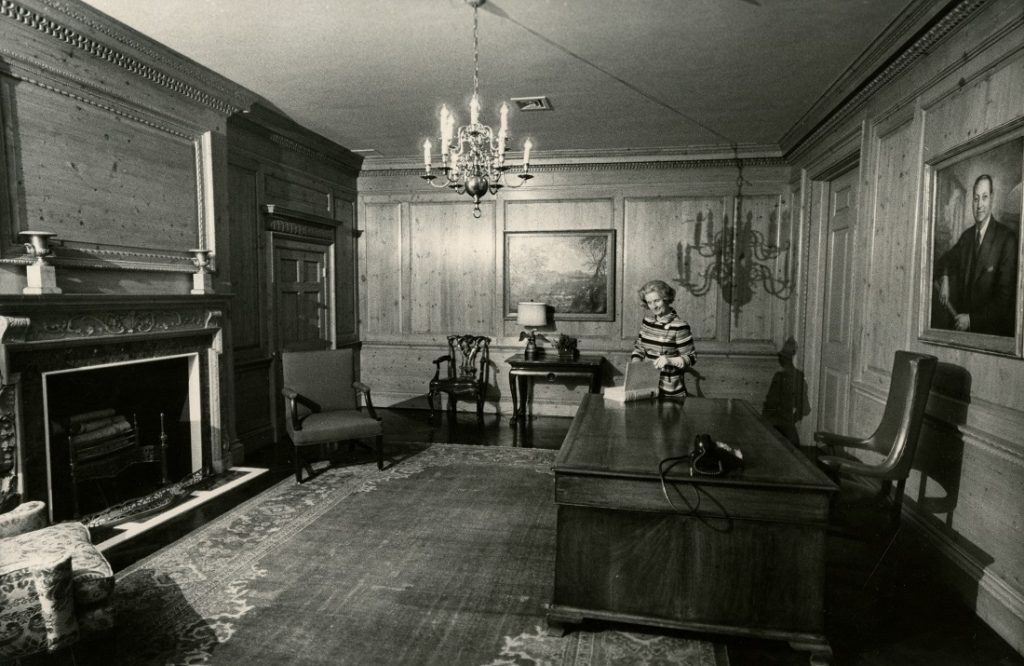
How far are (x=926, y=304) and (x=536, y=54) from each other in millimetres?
2698

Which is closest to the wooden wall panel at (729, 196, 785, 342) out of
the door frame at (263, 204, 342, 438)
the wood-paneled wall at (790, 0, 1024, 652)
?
the wood-paneled wall at (790, 0, 1024, 652)

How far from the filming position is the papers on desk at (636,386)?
11.5ft

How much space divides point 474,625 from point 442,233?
5202mm

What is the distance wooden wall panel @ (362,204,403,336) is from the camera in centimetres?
719

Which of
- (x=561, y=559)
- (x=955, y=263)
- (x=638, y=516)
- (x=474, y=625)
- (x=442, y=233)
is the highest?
(x=442, y=233)

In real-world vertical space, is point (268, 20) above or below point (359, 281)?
above

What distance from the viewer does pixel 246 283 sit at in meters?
5.18

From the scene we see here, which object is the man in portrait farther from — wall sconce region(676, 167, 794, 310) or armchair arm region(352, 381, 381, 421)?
armchair arm region(352, 381, 381, 421)

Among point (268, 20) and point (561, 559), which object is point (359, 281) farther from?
point (561, 559)

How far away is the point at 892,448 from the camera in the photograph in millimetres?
2943

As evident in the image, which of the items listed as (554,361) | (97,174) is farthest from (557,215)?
(97,174)

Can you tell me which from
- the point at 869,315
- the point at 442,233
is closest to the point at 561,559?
the point at 869,315

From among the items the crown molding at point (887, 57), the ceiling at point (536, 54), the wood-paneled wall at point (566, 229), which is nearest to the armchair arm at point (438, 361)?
the wood-paneled wall at point (566, 229)

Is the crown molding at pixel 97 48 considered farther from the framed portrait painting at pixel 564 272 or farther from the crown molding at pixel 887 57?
the crown molding at pixel 887 57
